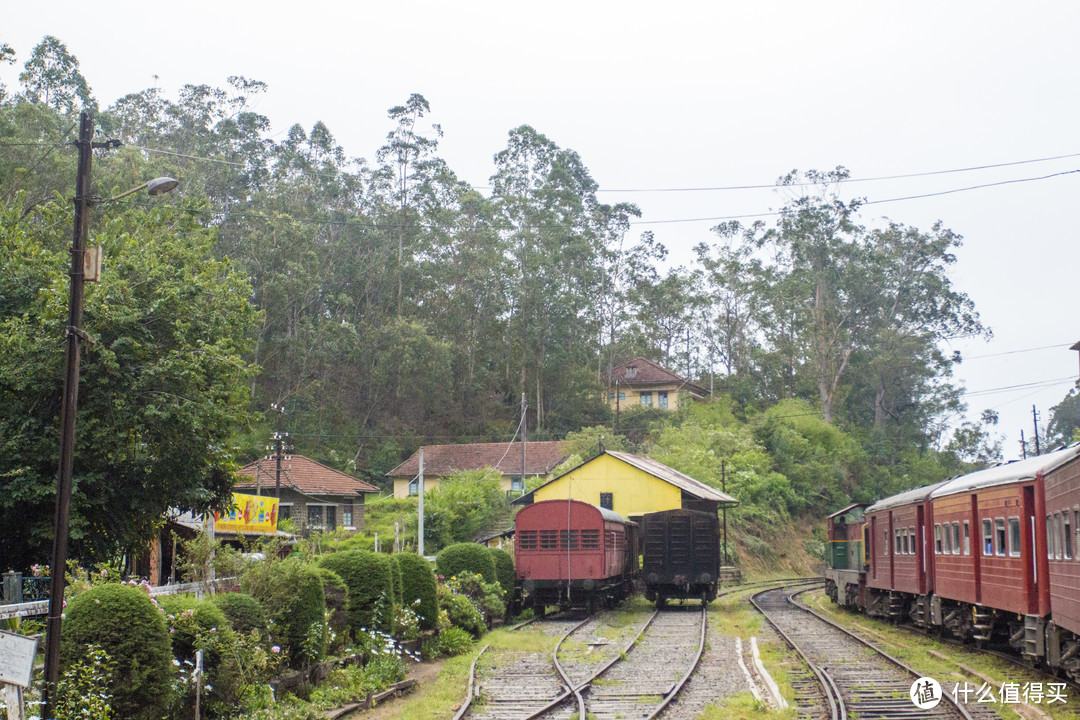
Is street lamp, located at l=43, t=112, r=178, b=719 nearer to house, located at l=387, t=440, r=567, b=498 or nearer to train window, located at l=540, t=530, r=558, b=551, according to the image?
train window, located at l=540, t=530, r=558, b=551

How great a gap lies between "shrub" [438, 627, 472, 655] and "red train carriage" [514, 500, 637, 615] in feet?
23.7

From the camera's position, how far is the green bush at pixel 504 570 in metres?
25.1

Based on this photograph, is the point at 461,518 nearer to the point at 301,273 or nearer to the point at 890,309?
the point at 301,273

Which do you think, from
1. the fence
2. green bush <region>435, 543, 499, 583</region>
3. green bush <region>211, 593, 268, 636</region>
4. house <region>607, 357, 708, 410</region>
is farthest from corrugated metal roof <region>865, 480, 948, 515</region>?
house <region>607, 357, 708, 410</region>

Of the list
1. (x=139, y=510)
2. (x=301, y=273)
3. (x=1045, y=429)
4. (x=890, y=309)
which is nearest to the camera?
(x=139, y=510)

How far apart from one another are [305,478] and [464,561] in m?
26.4

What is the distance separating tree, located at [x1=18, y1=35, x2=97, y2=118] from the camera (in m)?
56.4

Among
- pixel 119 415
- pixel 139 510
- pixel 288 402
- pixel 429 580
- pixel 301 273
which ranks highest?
pixel 301 273

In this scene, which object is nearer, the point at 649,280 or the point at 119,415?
the point at 119,415

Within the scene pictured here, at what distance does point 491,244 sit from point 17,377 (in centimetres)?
5059

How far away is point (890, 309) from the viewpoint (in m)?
73.3

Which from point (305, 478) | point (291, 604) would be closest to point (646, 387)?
point (305, 478)

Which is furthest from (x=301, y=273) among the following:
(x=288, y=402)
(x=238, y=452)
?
(x=238, y=452)

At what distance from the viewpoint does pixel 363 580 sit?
53.4 ft
